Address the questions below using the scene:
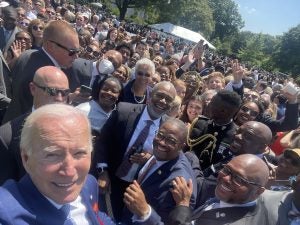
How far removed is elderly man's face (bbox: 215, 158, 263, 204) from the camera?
102 inches

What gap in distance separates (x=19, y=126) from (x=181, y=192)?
1.34 m

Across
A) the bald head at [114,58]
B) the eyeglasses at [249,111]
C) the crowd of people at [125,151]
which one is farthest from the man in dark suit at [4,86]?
the eyeglasses at [249,111]

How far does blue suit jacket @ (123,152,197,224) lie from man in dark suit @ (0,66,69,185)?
103cm

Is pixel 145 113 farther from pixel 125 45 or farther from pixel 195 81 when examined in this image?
pixel 125 45

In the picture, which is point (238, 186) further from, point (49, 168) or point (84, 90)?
point (84, 90)

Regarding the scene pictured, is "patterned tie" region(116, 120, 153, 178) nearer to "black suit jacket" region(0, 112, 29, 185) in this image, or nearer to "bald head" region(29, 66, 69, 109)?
"bald head" region(29, 66, 69, 109)

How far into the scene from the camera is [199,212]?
2.83 meters

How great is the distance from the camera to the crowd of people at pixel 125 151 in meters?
1.83

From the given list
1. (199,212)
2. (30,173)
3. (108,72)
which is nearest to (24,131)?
(30,173)

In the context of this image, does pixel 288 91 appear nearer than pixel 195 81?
Yes

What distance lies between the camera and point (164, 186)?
9.50 ft

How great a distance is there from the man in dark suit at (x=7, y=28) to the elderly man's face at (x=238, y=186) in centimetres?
481

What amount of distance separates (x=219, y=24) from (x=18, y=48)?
9680 cm

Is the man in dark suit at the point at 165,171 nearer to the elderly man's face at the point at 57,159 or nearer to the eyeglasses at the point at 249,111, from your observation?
the elderly man's face at the point at 57,159
